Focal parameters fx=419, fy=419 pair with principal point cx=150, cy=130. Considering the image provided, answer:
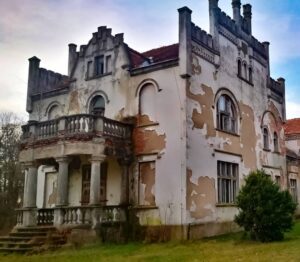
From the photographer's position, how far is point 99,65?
2380cm

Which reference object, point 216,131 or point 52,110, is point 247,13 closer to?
point 216,131

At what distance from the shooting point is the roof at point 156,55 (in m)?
22.7

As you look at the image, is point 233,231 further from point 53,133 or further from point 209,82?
point 53,133

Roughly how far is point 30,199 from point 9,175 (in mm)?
16703

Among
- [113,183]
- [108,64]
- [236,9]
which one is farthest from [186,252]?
[236,9]

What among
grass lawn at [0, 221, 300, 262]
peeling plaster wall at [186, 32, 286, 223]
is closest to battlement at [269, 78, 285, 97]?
peeling plaster wall at [186, 32, 286, 223]

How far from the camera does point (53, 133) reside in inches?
792

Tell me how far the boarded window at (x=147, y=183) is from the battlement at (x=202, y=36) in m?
6.73

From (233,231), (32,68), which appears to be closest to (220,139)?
(233,231)

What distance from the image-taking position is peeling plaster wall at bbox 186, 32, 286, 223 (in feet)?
66.1

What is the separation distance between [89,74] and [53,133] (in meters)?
5.31

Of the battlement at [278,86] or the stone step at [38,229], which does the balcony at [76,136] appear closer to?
the stone step at [38,229]

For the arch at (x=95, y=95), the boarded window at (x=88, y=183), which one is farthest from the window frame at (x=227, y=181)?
the arch at (x=95, y=95)

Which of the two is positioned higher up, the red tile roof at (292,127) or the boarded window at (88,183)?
the red tile roof at (292,127)
